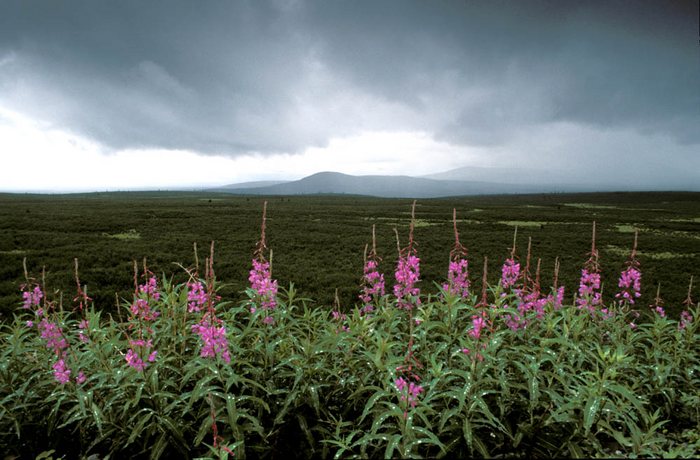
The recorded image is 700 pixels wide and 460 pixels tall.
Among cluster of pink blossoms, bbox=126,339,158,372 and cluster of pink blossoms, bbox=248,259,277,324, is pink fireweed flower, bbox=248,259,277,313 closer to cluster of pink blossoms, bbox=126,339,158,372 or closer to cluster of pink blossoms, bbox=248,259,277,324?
cluster of pink blossoms, bbox=248,259,277,324

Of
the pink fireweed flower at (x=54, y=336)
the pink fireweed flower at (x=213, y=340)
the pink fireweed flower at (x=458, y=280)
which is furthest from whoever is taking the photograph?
the pink fireweed flower at (x=458, y=280)

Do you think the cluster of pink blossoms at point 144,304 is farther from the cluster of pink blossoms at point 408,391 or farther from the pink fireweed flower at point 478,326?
the pink fireweed flower at point 478,326

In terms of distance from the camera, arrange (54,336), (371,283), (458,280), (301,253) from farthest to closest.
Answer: (301,253)
(371,283)
(458,280)
(54,336)

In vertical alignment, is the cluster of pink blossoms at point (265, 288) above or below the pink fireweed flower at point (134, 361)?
above

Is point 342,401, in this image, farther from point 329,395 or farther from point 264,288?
point 264,288

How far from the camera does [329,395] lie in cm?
432

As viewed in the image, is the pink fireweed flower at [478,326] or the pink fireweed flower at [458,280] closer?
the pink fireweed flower at [478,326]

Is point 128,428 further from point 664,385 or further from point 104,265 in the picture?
point 104,265

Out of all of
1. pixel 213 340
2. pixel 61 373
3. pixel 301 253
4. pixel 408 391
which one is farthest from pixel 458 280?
pixel 301 253

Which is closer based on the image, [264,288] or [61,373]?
[61,373]

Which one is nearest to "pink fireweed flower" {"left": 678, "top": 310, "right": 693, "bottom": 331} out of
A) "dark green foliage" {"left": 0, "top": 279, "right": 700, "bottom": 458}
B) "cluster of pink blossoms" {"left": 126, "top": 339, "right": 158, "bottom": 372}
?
"dark green foliage" {"left": 0, "top": 279, "right": 700, "bottom": 458}

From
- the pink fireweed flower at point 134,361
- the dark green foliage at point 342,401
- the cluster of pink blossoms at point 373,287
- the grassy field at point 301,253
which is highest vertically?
the cluster of pink blossoms at point 373,287

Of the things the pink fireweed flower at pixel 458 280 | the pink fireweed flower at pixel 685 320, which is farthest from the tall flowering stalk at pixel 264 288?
the pink fireweed flower at pixel 685 320

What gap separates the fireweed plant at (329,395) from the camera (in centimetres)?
356
